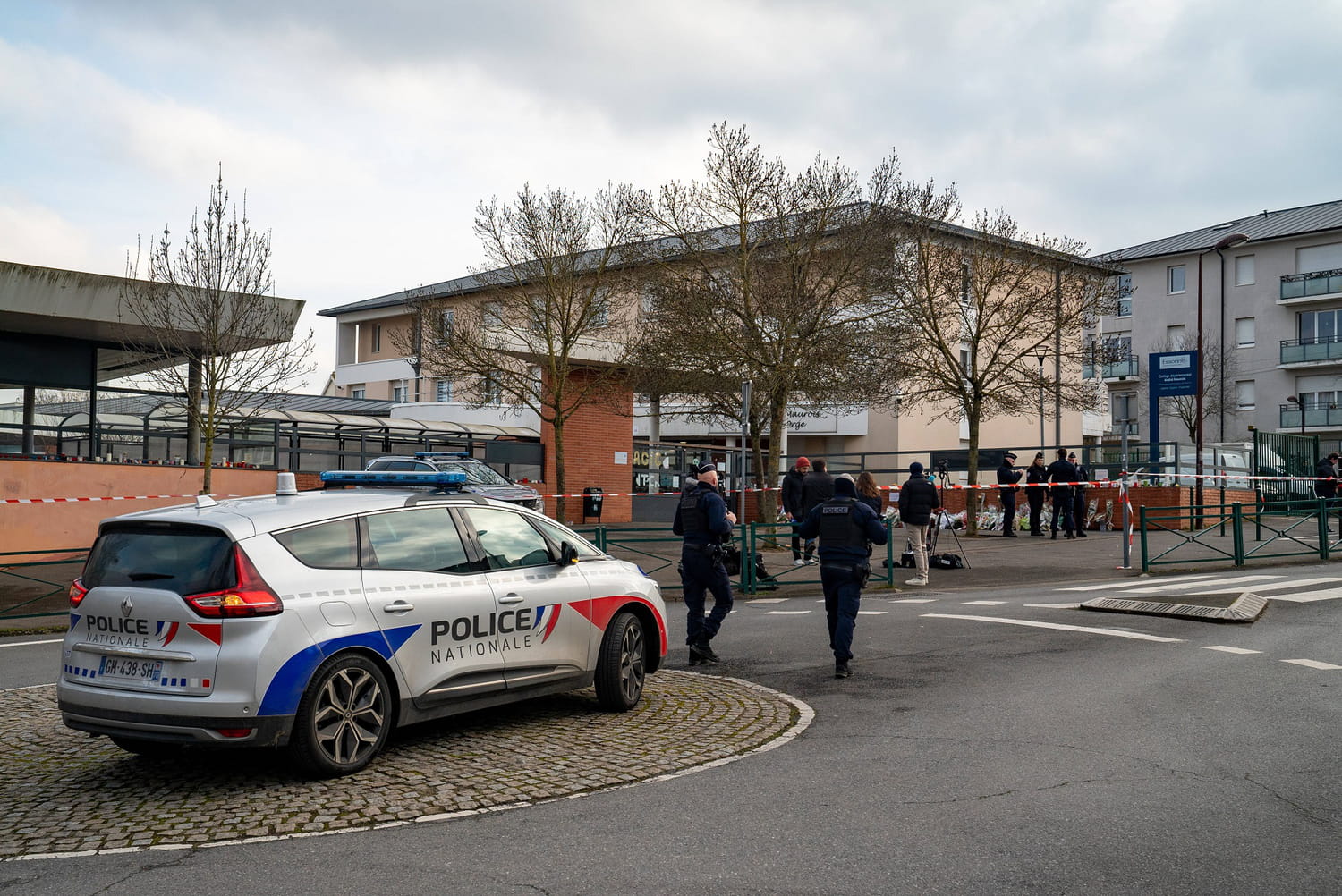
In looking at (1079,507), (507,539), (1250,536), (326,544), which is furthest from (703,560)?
(1079,507)

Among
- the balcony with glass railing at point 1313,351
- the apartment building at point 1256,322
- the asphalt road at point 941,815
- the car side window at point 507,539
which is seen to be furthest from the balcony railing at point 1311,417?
the car side window at point 507,539

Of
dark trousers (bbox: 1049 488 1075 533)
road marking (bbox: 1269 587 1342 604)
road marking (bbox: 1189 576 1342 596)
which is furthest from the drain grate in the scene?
dark trousers (bbox: 1049 488 1075 533)

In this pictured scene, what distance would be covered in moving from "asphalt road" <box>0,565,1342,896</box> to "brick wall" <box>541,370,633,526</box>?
73.9 feet

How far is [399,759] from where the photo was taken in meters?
6.55

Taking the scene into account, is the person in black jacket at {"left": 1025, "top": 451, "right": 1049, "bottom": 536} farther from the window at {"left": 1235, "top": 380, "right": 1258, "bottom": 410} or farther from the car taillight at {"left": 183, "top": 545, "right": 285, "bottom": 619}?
the window at {"left": 1235, "top": 380, "right": 1258, "bottom": 410}

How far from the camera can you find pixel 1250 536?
65.3 feet

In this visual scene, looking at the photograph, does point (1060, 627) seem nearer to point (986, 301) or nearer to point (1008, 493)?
point (1008, 493)

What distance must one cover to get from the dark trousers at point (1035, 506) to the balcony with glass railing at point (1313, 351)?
→ 42.2m

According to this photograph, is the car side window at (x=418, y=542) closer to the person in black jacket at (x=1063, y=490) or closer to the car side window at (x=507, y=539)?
the car side window at (x=507, y=539)

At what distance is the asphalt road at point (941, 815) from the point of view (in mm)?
4570

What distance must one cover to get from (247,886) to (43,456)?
761 inches

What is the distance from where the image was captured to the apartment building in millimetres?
59344

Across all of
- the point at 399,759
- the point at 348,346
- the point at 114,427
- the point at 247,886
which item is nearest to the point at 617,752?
the point at 399,759

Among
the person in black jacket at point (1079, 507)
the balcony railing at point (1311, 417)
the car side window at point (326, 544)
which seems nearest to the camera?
the car side window at point (326, 544)
